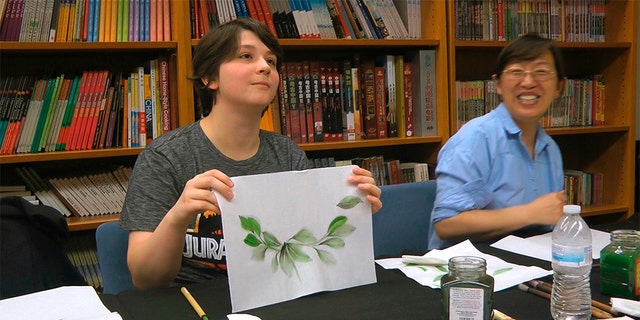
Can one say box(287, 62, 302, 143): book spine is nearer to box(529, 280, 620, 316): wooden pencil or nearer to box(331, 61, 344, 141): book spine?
A: box(331, 61, 344, 141): book spine

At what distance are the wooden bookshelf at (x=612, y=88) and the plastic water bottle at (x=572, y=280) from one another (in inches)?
77.0

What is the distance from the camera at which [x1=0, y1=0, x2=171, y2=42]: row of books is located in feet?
6.75

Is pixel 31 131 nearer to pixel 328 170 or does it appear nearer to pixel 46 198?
pixel 46 198

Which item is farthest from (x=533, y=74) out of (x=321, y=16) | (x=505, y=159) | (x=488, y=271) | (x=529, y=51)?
(x=321, y=16)

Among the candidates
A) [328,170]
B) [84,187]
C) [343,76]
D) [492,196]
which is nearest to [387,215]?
[492,196]

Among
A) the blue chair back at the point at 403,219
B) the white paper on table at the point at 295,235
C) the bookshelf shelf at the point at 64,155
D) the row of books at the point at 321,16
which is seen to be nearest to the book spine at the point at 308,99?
the row of books at the point at 321,16

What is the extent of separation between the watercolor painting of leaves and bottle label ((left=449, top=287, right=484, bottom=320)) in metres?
0.27

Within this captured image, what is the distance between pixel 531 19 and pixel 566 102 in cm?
46

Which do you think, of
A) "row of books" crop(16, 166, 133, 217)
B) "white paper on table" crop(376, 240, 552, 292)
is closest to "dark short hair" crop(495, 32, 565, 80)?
"white paper on table" crop(376, 240, 552, 292)

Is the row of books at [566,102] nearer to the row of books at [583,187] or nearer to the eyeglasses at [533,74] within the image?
the row of books at [583,187]

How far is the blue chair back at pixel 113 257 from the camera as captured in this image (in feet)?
4.49

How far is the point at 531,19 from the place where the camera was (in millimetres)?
2873

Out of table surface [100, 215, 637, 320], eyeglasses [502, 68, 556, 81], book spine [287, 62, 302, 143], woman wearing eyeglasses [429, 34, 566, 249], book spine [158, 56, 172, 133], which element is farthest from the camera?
book spine [287, 62, 302, 143]

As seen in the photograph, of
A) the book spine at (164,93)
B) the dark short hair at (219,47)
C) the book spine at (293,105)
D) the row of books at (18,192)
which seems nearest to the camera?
the dark short hair at (219,47)
